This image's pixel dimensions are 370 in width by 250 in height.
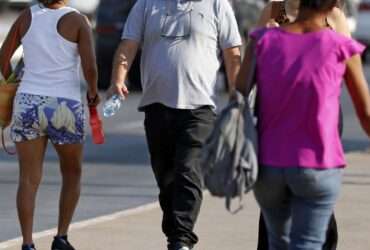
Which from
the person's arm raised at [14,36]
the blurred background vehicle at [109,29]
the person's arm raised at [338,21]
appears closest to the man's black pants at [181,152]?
the person's arm raised at [14,36]

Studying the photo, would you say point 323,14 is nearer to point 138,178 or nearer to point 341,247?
point 341,247

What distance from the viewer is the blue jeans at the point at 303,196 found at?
6.18m

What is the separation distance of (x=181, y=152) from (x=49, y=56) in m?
0.97

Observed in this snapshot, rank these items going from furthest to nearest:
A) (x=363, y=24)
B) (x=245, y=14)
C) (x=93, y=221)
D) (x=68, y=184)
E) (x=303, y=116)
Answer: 1. (x=363, y=24)
2. (x=245, y=14)
3. (x=93, y=221)
4. (x=68, y=184)
5. (x=303, y=116)

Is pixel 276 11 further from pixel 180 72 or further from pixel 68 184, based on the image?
pixel 68 184

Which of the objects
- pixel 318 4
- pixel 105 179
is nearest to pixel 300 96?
pixel 318 4

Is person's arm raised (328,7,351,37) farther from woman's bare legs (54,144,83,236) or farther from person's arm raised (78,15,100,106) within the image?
woman's bare legs (54,144,83,236)

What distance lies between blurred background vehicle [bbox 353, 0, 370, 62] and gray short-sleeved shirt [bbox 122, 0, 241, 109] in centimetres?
2813

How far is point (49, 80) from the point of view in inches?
338

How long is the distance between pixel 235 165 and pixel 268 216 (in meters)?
0.33

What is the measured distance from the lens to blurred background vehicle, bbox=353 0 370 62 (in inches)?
1433

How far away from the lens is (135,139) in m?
17.4

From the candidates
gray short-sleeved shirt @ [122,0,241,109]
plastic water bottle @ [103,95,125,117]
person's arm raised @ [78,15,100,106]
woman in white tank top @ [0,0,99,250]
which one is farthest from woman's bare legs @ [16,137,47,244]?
gray short-sleeved shirt @ [122,0,241,109]

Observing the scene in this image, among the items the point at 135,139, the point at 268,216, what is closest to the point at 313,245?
the point at 268,216
